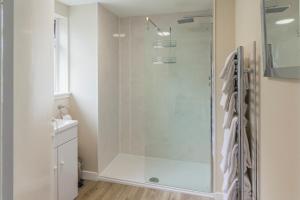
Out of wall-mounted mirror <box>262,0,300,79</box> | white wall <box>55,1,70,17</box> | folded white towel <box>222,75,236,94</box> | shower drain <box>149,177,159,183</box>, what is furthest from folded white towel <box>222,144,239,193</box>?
white wall <box>55,1,70,17</box>

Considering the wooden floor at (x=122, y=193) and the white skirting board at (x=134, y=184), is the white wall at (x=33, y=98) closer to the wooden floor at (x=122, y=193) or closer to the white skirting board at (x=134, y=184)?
the wooden floor at (x=122, y=193)

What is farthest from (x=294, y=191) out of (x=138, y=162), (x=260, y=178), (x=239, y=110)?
(x=138, y=162)

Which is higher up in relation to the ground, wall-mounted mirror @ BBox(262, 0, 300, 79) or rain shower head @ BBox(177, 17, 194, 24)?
rain shower head @ BBox(177, 17, 194, 24)

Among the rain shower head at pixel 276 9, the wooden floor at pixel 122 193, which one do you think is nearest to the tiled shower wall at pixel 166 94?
the wooden floor at pixel 122 193

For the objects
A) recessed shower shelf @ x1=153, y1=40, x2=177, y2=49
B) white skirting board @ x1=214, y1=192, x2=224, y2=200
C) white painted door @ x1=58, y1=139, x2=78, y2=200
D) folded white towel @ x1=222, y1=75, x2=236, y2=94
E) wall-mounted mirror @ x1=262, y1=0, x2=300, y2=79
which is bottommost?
white skirting board @ x1=214, y1=192, x2=224, y2=200

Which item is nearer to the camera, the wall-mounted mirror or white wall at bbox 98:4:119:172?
the wall-mounted mirror

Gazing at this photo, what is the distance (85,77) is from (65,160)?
1.14m

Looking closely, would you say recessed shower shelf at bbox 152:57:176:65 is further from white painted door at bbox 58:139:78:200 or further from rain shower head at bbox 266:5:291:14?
rain shower head at bbox 266:5:291:14

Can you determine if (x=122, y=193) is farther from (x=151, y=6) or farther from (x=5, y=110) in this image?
(x=151, y=6)

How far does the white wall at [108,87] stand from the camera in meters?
3.07

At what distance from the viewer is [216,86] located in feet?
8.05

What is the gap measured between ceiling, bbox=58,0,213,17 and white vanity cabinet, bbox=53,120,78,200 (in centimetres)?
165

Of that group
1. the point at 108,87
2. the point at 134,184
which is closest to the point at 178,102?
the point at 108,87

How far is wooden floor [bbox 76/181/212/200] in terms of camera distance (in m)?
2.56
